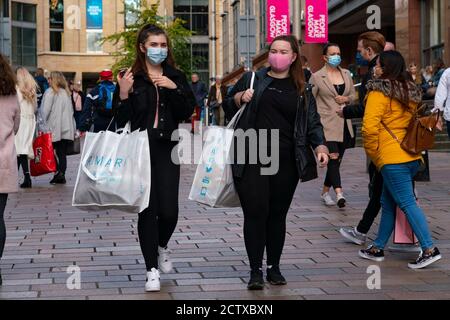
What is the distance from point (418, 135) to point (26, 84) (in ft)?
26.6

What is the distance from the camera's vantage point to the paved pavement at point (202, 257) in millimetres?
6648

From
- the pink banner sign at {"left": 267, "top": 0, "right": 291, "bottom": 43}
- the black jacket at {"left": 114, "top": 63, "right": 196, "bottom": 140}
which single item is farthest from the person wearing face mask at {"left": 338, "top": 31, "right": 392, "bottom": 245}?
the pink banner sign at {"left": 267, "top": 0, "right": 291, "bottom": 43}

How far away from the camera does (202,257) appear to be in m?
8.13

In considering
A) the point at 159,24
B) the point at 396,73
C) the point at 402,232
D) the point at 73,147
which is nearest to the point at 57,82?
the point at 73,147

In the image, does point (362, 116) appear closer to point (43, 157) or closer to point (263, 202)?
point (263, 202)

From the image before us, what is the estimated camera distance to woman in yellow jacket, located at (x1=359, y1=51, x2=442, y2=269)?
7590 millimetres

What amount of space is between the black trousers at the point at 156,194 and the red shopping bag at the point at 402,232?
218 cm

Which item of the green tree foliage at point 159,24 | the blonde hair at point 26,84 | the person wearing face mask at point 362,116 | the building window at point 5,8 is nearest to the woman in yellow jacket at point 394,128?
the person wearing face mask at point 362,116

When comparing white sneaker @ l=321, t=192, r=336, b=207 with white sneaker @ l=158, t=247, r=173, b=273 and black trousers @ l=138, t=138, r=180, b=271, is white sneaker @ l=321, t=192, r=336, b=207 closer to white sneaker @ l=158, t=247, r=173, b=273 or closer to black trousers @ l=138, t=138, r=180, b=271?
white sneaker @ l=158, t=247, r=173, b=273
